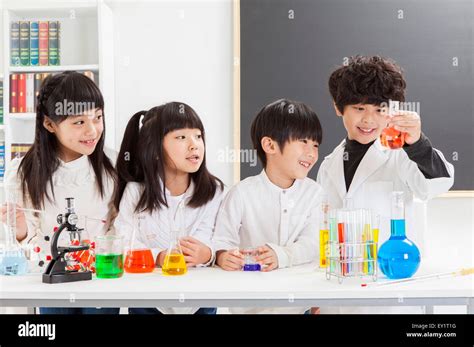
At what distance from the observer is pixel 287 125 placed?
5.91ft

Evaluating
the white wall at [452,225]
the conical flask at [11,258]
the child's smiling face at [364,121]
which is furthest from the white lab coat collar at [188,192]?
the white wall at [452,225]

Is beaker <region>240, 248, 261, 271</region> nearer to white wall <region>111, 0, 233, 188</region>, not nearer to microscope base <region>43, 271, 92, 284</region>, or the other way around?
microscope base <region>43, 271, 92, 284</region>

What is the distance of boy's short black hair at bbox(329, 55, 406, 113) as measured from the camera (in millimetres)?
1857

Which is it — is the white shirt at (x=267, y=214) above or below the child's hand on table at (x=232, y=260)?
above

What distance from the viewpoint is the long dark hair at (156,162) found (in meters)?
1.73

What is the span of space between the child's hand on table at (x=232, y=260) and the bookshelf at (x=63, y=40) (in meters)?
1.01

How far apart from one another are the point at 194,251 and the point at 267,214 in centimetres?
31

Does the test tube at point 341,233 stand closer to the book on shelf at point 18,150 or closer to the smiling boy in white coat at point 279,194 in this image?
the smiling boy in white coat at point 279,194

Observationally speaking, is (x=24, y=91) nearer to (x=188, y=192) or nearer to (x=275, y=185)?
(x=188, y=192)

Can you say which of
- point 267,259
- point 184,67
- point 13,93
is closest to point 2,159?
point 13,93
